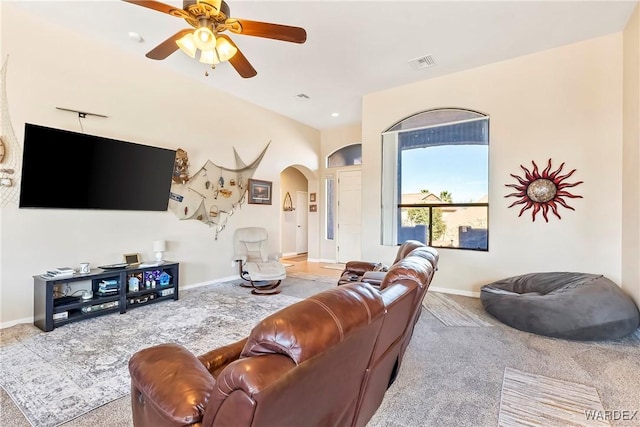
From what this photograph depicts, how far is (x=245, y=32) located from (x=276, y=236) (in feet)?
14.3

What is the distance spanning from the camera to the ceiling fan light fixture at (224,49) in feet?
8.25

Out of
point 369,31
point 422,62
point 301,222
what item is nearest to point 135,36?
point 369,31

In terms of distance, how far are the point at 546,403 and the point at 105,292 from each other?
421cm

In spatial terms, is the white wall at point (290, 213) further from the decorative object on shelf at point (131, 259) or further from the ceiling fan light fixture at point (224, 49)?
the ceiling fan light fixture at point (224, 49)

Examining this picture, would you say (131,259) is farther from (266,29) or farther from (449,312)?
(449,312)

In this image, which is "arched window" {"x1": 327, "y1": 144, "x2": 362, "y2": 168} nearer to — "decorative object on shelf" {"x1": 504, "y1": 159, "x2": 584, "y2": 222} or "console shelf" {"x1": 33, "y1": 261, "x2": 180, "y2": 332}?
"decorative object on shelf" {"x1": 504, "y1": 159, "x2": 584, "y2": 222}

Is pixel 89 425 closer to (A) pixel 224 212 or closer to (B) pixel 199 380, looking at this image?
(B) pixel 199 380

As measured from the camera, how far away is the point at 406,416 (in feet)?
5.93

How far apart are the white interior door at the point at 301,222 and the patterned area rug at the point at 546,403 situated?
7072 millimetres

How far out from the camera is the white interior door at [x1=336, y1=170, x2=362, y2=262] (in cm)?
709

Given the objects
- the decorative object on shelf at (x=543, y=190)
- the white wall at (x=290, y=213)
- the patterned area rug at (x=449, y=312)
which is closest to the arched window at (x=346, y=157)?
the white wall at (x=290, y=213)

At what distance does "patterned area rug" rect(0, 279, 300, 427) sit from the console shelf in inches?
4.1

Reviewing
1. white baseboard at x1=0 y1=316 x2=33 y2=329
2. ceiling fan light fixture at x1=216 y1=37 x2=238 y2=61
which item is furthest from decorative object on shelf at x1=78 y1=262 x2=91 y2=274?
ceiling fan light fixture at x1=216 y1=37 x2=238 y2=61

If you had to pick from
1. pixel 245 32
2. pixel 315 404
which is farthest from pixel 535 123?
pixel 315 404
